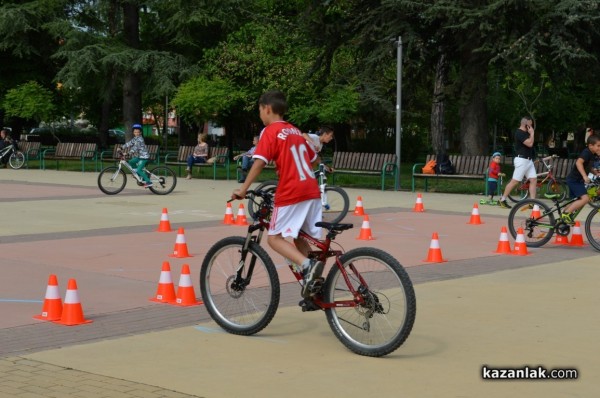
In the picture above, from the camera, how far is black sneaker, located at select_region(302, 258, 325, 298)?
7.20m

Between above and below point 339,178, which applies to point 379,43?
above

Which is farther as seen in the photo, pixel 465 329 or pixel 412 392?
pixel 465 329

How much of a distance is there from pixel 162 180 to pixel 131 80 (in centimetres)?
2054

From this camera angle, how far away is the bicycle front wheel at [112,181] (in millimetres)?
22812

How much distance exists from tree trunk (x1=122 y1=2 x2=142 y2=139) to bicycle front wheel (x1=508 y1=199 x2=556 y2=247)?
2995 cm

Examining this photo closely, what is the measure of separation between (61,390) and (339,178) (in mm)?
24057

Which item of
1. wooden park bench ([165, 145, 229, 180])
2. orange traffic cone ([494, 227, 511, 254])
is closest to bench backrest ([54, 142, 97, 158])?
wooden park bench ([165, 145, 229, 180])

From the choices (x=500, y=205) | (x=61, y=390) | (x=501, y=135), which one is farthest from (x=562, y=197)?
(x=501, y=135)

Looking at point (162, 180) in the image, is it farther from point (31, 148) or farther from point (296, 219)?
point (31, 148)

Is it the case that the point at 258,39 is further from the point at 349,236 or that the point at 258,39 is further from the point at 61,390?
the point at 61,390

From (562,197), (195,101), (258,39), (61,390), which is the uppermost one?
(258,39)

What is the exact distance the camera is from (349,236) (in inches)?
575

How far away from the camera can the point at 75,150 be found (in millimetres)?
37125

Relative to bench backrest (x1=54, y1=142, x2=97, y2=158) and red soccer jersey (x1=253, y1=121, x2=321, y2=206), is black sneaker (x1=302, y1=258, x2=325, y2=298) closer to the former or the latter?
red soccer jersey (x1=253, y1=121, x2=321, y2=206)
